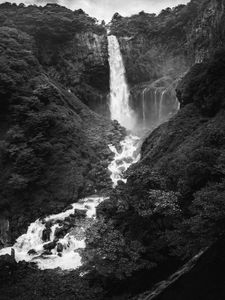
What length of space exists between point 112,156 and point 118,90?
58.1 ft

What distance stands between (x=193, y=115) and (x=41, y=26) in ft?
104

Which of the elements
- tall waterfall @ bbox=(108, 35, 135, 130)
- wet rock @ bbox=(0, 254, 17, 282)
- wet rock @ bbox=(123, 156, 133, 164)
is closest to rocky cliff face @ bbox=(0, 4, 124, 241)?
wet rock @ bbox=(123, 156, 133, 164)

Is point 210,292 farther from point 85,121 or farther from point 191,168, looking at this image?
point 85,121

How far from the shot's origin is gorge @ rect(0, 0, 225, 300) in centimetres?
1523

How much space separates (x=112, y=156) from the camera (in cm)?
3825

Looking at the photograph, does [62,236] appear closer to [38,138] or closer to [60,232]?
[60,232]

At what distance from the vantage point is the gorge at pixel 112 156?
1523 cm

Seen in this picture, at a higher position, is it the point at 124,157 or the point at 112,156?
the point at 112,156

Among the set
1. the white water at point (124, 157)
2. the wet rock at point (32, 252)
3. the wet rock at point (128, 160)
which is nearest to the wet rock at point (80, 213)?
the wet rock at point (32, 252)

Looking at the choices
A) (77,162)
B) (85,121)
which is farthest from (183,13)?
(77,162)

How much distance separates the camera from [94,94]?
5225 cm

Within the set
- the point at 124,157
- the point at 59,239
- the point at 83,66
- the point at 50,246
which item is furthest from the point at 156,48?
the point at 50,246

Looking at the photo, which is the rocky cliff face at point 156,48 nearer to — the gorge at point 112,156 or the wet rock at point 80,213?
the gorge at point 112,156

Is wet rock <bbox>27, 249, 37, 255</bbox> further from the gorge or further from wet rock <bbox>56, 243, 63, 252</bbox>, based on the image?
wet rock <bbox>56, 243, 63, 252</bbox>
